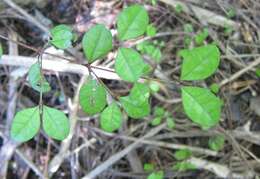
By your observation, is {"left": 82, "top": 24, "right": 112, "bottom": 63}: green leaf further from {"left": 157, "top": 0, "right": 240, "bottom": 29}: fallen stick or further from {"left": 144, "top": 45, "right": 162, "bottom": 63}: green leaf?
{"left": 157, "top": 0, "right": 240, "bottom": 29}: fallen stick

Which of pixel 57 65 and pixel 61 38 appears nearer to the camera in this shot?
pixel 61 38

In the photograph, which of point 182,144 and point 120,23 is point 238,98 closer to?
point 182,144

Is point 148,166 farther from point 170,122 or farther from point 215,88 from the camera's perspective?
point 215,88

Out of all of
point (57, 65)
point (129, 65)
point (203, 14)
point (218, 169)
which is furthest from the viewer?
point (203, 14)

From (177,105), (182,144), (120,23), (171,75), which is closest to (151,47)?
(171,75)

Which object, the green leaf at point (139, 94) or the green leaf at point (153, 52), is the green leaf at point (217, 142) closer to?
the green leaf at point (153, 52)

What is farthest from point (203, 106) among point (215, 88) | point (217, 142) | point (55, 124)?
point (217, 142)
